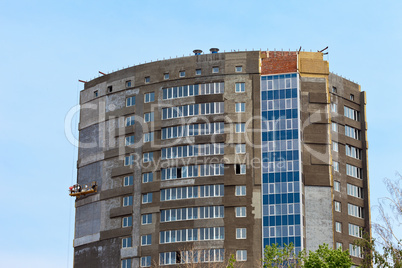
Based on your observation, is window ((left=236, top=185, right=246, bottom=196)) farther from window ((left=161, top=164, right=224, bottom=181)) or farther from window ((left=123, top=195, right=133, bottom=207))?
window ((left=123, top=195, right=133, bottom=207))

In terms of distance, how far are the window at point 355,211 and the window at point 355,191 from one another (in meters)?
2.13

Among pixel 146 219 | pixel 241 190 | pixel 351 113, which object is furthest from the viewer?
pixel 351 113

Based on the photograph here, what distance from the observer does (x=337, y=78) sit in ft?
453

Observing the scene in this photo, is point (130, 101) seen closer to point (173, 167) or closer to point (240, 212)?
point (173, 167)

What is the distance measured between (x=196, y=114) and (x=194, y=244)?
22.6 metres

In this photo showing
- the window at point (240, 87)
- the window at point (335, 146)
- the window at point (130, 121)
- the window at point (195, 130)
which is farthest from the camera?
the window at point (130, 121)

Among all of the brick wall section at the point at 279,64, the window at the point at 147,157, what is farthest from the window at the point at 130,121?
the brick wall section at the point at 279,64

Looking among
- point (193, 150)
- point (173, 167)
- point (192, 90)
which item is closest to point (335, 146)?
point (193, 150)

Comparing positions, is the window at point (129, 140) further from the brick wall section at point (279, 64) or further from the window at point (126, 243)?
the brick wall section at point (279, 64)

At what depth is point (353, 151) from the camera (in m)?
138

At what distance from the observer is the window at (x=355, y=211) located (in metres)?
134

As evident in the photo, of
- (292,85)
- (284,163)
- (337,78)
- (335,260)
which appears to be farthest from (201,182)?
(335,260)

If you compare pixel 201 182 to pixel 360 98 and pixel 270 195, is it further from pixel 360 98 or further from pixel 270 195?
pixel 360 98

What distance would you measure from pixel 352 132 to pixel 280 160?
19056 mm
